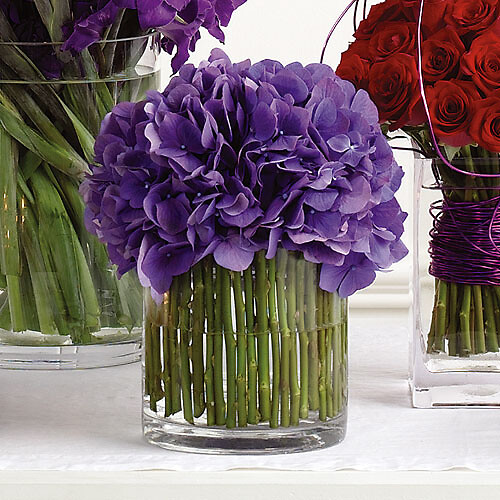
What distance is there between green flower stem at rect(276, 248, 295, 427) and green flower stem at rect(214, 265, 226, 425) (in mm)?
39

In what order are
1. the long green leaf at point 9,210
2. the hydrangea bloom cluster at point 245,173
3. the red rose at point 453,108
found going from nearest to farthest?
the hydrangea bloom cluster at point 245,173 < the red rose at point 453,108 < the long green leaf at point 9,210

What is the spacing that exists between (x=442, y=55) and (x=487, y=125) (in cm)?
7

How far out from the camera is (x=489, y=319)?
90cm

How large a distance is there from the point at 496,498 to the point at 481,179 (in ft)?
0.83

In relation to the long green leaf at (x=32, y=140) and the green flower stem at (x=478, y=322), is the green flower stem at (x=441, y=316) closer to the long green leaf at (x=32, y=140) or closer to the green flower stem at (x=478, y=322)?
the green flower stem at (x=478, y=322)

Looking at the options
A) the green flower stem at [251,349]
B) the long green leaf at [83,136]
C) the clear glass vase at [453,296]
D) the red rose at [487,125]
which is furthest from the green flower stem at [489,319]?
the long green leaf at [83,136]

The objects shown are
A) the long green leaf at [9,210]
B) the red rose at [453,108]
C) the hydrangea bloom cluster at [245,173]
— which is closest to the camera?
the hydrangea bloom cluster at [245,173]

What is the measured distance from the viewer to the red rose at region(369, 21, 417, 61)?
35.3 inches

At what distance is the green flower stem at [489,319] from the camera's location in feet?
2.96

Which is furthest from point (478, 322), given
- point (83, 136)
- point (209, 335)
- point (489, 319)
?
point (83, 136)

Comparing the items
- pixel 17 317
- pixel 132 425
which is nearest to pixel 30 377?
pixel 17 317

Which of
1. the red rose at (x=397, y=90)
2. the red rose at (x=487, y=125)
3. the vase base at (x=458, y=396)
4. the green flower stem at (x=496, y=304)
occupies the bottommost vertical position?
the vase base at (x=458, y=396)

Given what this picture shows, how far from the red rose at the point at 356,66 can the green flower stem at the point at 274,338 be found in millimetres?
216

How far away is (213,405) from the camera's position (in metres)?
0.78
